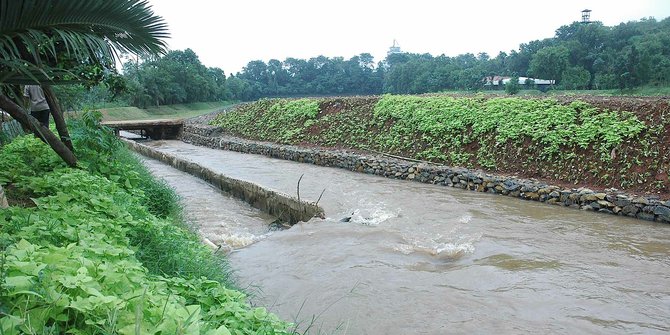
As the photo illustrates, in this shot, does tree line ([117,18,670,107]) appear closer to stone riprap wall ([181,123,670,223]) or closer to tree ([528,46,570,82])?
tree ([528,46,570,82])

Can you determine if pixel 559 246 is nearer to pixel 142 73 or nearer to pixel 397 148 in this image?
pixel 397 148

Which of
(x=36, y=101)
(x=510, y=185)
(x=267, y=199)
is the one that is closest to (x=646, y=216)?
(x=510, y=185)

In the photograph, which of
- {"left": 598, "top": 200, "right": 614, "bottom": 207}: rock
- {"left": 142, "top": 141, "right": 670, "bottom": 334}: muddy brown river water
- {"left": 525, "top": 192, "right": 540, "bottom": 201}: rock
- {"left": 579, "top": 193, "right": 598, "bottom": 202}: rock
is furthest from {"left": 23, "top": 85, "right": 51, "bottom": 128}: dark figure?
{"left": 598, "top": 200, "right": 614, "bottom": 207}: rock

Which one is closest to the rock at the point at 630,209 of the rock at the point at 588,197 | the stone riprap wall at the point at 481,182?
the stone riprap wall at the point at 481,182

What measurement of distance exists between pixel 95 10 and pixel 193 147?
22983 mm

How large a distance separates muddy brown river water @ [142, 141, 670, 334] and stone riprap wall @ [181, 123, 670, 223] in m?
0.32

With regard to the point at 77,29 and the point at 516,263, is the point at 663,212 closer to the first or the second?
the point at 516,263

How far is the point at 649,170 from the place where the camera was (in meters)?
10.2

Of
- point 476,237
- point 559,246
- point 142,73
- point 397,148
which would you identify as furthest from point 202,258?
point 142,73

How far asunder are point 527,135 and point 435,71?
34.8m

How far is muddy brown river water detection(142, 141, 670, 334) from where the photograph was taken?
5.07m

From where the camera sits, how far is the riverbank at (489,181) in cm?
930

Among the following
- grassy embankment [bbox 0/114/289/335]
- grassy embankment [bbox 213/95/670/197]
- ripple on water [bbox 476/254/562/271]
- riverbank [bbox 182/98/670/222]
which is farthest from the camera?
grassy embankment [bbox 213/95/670/197]

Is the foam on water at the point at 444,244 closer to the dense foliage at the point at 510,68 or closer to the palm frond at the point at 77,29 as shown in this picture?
the palm frond at the point at 77,29
